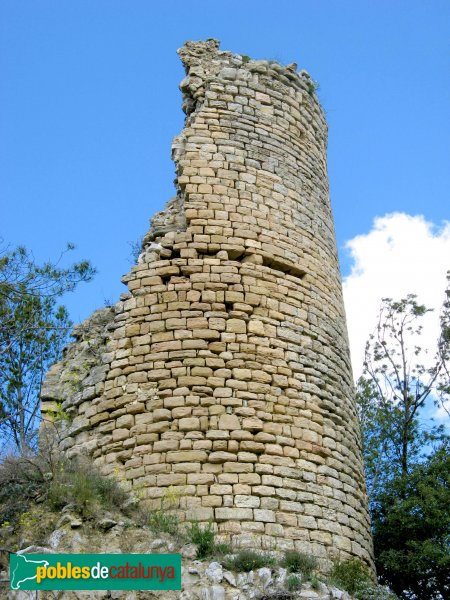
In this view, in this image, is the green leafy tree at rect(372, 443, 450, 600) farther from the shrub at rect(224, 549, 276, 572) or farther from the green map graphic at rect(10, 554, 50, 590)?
the green map graphic at rect(10, 554, 50, 590)

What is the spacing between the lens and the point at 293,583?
5980 millimetres

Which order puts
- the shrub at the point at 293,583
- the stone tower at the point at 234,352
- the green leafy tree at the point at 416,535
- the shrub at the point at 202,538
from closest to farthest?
1. the shrub at the point at 293,583
2. the shrub at the point at 202,538
3. the stone tower at the point at 234,352
4. the green leafy tree at the point at 416,535

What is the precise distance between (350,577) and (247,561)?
3.38 ft

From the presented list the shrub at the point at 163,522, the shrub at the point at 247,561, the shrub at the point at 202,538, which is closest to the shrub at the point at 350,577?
the shrub at the point at 247,561

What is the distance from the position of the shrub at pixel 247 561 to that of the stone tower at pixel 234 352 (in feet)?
0.76

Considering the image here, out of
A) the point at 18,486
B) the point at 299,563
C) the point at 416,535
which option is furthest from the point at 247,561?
the point at 416,535

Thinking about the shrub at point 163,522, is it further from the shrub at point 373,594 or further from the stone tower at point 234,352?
the shrub at point 373,594

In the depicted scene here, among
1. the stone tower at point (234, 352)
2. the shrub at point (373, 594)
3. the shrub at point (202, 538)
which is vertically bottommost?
the shrub at point (373, 594)

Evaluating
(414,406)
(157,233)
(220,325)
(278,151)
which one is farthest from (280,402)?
(414,406)

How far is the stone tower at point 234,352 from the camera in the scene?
679 centimetres

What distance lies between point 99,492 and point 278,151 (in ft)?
14.3

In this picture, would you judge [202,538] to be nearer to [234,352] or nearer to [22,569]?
[22,569]

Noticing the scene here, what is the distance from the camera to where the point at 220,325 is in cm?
739

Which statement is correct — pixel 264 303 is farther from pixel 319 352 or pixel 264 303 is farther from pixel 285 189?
pixel 285 189
